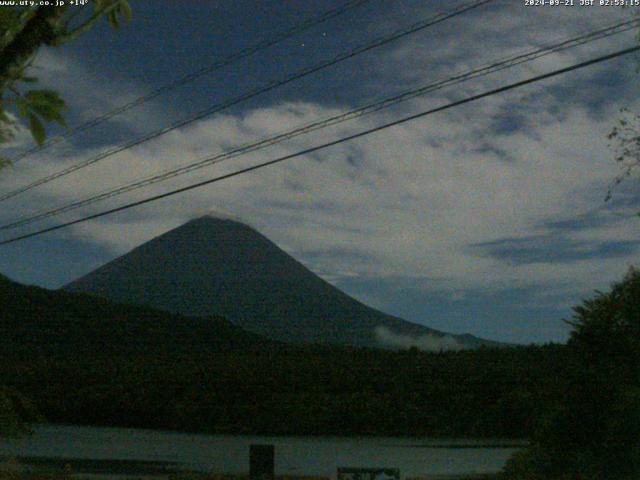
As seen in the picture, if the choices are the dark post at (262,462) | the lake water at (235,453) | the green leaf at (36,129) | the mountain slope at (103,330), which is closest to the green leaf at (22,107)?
the green leaf at (36,129)

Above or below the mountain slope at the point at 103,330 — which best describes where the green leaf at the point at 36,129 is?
below

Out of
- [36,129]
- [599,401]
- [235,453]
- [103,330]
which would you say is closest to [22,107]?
[36,129]

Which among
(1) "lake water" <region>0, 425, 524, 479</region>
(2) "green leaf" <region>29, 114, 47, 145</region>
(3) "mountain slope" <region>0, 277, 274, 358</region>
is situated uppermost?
(3) "mountain slope" <region>0, 277, 274, 358</region>

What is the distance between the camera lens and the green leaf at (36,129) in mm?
7723

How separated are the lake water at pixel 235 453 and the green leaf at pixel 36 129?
31.1ft

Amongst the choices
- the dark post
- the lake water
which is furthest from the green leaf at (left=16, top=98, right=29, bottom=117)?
the lake water

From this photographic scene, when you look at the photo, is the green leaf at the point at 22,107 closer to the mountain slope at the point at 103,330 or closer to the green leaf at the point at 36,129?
the green leaf at the point at 36,129

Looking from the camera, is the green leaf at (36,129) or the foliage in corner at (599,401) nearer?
the green leaf at (36,129)

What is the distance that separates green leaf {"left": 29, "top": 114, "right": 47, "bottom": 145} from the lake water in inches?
373

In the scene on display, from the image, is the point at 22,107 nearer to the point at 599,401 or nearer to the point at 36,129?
the point at 36,129

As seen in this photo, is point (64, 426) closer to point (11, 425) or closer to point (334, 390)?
point (334, 390)

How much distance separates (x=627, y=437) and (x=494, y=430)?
2153cm

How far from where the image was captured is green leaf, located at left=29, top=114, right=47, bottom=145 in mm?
7723

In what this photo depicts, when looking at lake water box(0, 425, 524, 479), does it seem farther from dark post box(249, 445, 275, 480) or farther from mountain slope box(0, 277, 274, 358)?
mountain slope box(0, 277, 274, 358)
